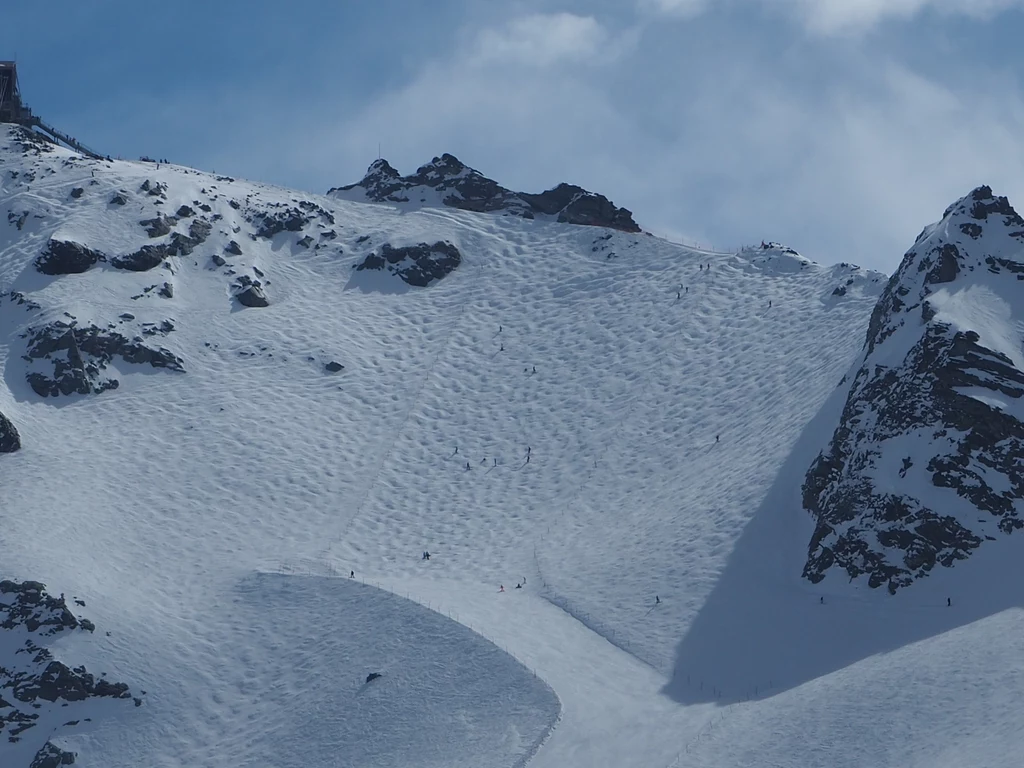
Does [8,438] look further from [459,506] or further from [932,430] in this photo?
[932,430]

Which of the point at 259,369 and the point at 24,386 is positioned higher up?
the point at 259,369

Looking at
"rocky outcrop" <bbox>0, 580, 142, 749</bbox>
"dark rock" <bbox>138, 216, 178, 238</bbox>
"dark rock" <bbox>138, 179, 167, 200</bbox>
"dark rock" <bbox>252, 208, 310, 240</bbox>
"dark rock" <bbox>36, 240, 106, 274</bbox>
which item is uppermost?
"dark rock" <bbox>252, 208, 310, 240</bbox>

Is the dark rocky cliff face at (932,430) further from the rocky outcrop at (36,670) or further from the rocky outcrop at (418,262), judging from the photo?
the rocky outcrop at (418,262)

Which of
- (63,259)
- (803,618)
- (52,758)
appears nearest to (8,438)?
(63,259)

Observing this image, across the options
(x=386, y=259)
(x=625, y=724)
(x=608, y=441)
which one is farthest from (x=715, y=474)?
(x=386, y=259)

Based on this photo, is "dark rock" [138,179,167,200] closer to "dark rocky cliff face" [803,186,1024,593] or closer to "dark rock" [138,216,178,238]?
"dark rock" [138,216,178,238]

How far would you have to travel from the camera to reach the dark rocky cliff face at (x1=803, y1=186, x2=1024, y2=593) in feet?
153

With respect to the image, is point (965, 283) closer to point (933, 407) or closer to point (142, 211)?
point (933, 407)

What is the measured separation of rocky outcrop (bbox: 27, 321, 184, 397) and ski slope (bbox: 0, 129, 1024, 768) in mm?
862

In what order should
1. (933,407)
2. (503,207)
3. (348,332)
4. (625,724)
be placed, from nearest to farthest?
(625,724), (933,407), (348,332), (503,207)

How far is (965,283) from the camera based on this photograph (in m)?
53.3

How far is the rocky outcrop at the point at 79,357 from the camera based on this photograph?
217 ft

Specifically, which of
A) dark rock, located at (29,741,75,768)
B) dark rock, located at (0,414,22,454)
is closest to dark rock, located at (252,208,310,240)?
dark rock, located at (0,414,22,454)

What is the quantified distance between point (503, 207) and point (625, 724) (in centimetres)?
5264
